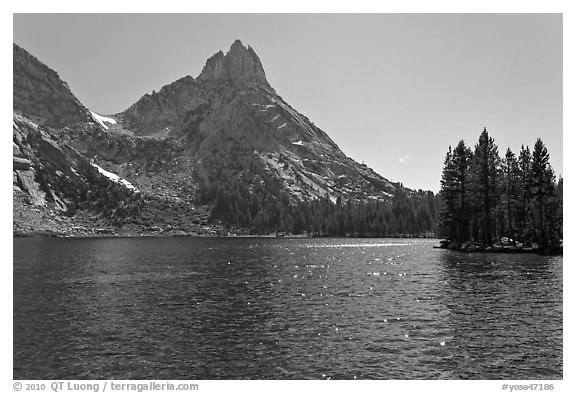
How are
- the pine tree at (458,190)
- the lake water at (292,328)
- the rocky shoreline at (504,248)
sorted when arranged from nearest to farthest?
1. the lake water at (292,328)
2. the rocky shoreline at (504,248)
3. the pine tree at (458,190)

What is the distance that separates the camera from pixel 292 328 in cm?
3025

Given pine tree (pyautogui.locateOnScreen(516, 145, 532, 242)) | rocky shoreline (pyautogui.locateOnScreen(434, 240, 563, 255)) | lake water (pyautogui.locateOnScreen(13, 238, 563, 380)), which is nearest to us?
lake water (pyautogui.locateOnScreen(13, 238, 563, 380))

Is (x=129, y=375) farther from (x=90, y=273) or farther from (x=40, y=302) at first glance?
(x=90, y=273)

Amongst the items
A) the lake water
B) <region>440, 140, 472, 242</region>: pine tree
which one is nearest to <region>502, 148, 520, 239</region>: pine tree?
<region>440, 140, 472, 242</region>: pine tree

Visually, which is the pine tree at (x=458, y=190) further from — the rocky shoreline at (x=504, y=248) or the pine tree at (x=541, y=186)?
the pine tree at (x=541, y=186)

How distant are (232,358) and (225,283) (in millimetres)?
29059

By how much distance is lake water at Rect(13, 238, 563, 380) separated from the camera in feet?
74.5

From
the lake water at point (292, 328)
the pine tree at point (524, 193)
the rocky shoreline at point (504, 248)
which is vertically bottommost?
the lake water at point (292, 328)

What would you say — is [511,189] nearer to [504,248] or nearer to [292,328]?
[504,248]

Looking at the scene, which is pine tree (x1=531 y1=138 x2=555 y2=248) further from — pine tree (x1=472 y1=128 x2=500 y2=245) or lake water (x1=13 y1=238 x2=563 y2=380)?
lake water (x1=13 y1=238 x2=563 y2=380)

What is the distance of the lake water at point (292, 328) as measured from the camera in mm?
22719

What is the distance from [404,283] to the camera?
1983 inches

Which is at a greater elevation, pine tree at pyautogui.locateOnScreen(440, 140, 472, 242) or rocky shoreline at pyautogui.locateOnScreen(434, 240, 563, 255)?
pine tree at pyautogui.locateOnScreen(440, 140, 472, 242)

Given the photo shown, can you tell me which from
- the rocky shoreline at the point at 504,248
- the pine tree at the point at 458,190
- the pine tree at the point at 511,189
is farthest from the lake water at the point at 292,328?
the pine tree at the point at 458,190
